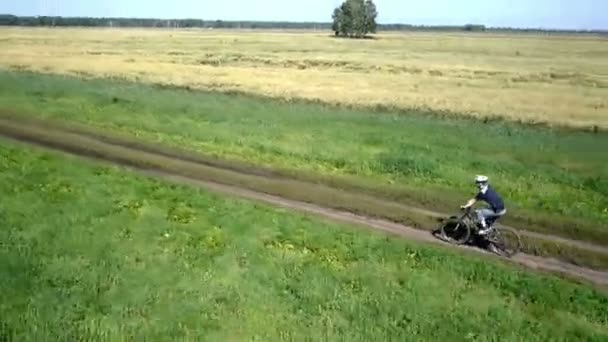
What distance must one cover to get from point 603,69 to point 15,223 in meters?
78.1

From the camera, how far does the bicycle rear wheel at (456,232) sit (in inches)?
778

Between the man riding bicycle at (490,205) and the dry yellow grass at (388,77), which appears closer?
the man riding bicycle at (490,205)

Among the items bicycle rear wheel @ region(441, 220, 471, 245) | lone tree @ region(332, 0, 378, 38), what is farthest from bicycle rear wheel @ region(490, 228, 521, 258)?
lone tree @ region(332, 0, 378, 38)

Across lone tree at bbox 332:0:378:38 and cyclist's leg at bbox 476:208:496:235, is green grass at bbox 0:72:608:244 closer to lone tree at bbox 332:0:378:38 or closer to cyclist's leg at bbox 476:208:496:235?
cyclist's leg at bbox 476:208:496:235

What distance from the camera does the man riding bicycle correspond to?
62.4ft

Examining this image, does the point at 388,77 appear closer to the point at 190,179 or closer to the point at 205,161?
the point at 205,161

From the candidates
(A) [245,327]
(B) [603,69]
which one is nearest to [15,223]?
(A) [245,327]

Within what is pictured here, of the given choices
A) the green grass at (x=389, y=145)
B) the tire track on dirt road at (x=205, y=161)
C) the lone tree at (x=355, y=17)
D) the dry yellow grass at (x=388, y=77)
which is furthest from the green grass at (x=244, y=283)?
the lone tree at (x=355, y=17)

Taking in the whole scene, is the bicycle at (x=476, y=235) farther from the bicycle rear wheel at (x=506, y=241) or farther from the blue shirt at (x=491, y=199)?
the blue shirt at (x=491, y=199)

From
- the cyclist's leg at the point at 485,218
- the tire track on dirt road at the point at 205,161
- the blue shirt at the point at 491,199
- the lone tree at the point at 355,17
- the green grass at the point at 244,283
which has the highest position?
the lone tree at the point at 355,17

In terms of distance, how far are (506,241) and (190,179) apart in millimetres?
11847

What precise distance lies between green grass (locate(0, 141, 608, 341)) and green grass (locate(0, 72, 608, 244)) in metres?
5.56

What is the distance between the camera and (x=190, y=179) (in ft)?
84.4

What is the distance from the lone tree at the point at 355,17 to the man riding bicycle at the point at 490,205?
163m
